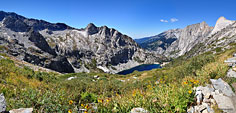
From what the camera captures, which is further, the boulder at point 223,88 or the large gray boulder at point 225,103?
the boulder at point 223,88

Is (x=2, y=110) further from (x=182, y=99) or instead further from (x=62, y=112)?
(x=182, y=99)

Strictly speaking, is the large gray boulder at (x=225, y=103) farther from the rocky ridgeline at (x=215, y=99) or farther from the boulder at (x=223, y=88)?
the boulder at (x=223, y=88)

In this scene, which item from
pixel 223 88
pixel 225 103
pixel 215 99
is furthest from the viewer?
pixel 223 88

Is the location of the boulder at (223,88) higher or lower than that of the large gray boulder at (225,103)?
higher

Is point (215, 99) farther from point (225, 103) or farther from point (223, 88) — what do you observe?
point (223, 88)

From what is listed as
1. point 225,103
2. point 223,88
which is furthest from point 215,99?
point 223,88

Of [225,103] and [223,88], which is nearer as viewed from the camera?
[225,103]

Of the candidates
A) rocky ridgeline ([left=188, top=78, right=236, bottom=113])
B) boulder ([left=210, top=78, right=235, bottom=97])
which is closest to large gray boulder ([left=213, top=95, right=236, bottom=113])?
rocky ridgeline ([left=188, top=78, right=236, bottom=113])

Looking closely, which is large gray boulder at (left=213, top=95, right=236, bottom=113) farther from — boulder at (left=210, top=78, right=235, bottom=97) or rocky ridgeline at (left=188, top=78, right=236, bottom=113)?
boulder at (left=210, top=78, right=235, bottom=97)

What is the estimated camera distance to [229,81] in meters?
6.36

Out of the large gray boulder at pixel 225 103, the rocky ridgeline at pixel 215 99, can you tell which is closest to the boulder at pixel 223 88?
the rocky ridgeline at pixel 215 99

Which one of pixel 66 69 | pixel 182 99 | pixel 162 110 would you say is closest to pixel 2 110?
pixel 162 110

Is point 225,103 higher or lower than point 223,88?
lower

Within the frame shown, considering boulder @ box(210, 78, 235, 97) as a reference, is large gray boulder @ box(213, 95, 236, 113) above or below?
below
